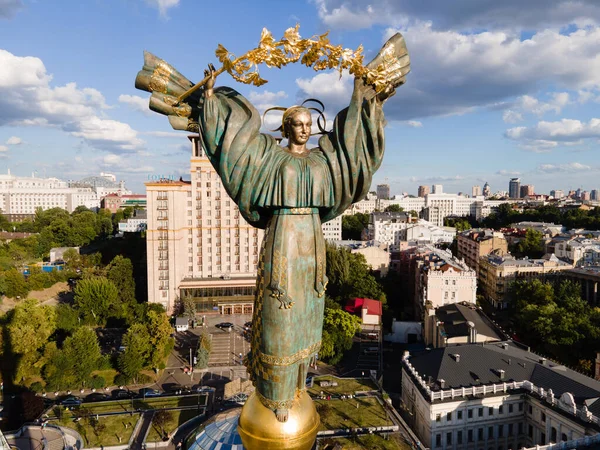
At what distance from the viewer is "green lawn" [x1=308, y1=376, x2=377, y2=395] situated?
1328 inches

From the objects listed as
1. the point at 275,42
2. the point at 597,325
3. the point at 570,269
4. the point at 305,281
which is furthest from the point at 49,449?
the point at 570,269

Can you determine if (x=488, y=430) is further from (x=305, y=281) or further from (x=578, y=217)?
(x=578, y=217)

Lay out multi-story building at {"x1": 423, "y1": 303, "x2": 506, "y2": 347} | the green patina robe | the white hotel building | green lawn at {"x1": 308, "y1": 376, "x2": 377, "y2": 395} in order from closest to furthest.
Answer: the green patina robe
green lawn at {"x1": 308, "y1": 376, "x2": 377, "y2": 395}
multi-story building at {"x1": 423, "y1": 303, "x2": 506, "y2": 347}
the white hotel building

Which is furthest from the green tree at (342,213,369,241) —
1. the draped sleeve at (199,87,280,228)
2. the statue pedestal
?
the draped sleeve at (199,87,280,228)

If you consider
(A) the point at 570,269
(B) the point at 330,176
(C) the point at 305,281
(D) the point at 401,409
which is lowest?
(D) the point at 401,409

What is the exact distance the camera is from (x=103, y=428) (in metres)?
28.8

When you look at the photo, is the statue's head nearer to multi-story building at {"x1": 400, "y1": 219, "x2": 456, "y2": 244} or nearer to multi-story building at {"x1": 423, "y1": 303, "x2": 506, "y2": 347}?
multi-story building at {"x1": 423, "y1": 303, "x2": 506, "y2": 347}

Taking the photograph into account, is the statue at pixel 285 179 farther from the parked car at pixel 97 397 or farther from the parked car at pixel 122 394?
the parked car at pixel 97 397

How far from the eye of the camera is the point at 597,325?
40406mm

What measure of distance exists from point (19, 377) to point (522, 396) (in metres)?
38.5

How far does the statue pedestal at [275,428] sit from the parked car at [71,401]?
29586 millimetres

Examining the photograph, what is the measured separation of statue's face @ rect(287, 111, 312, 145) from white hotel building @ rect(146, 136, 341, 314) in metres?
48.2

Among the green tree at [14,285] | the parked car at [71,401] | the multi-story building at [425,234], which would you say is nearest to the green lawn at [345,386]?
the parked car at [71,401]

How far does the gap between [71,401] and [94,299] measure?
63.7 feet
